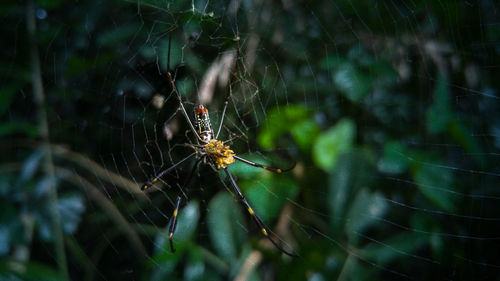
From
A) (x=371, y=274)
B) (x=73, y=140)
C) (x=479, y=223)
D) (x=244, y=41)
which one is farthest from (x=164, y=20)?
(x=479, y=223)

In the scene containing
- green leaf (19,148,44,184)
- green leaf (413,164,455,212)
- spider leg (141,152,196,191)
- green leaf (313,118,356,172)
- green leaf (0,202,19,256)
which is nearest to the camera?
green leaf (413,164,455,212)

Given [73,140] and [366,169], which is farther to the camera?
[73,140]

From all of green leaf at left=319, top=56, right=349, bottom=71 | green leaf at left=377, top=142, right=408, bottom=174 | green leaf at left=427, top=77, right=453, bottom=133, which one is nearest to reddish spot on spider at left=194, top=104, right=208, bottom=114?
green leaf at left=319, top=56, right=349, bottom=71

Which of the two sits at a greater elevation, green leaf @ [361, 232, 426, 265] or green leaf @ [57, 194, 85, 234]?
green leaf @ [57, 194, 85, 234]

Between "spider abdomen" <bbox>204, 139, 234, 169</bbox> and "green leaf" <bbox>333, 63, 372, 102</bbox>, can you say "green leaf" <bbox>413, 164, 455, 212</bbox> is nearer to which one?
"green leaf" <bbox>333, 63, 372, 102</bbox>

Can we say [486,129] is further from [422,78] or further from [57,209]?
[57,209]

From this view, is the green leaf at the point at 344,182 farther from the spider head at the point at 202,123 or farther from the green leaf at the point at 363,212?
the spider head at the point at 202,123

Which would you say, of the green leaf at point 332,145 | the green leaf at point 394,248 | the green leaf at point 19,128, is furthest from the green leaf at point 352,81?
the green leaf at point 19,128
